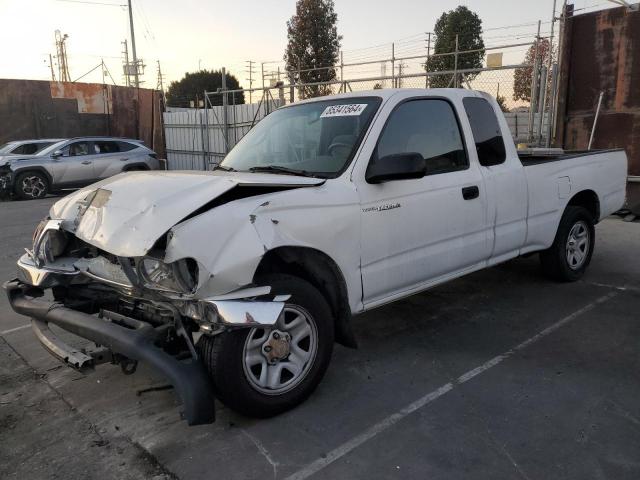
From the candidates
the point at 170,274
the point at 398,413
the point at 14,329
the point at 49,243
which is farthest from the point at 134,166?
the point at 398,413

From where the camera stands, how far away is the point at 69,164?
15.2 metres

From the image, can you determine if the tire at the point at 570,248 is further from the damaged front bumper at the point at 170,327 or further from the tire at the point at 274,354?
the damaged front bumper at the point at 170,327

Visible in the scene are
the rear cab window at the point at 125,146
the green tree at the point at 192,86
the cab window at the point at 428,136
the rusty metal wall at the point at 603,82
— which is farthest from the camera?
the green tree at the point at 192,86

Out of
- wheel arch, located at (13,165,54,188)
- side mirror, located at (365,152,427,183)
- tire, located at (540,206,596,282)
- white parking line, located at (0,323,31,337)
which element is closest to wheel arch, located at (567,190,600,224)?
tire, located at (540,206,596,282)

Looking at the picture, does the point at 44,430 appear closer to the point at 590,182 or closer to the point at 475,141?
the point at 475,141

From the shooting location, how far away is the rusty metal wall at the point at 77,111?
68.2ft

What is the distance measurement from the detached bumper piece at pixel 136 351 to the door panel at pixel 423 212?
53.5 inches

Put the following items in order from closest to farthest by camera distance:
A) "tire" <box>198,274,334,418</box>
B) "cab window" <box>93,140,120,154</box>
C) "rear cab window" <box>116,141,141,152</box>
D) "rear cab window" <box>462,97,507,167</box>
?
"tire" <box>198,274,334,418</box>
"rear cab window" <box>462,97,507,167</box>
"cab window" <box>93,140,120,154</box>
"rear cab window" <box>116,141,141,152</box>

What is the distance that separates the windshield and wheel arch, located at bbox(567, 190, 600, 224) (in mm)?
3020

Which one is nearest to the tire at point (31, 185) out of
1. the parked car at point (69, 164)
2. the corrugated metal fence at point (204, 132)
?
the parked car at point (69, 164)

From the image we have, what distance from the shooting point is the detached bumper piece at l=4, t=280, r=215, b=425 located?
8.88 ft

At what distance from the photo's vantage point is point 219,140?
18062mm

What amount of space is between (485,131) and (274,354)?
2.76m

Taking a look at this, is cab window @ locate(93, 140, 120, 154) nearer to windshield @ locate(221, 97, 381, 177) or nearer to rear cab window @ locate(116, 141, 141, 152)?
rear cab window @ locate(116, 141, 141, 152)
